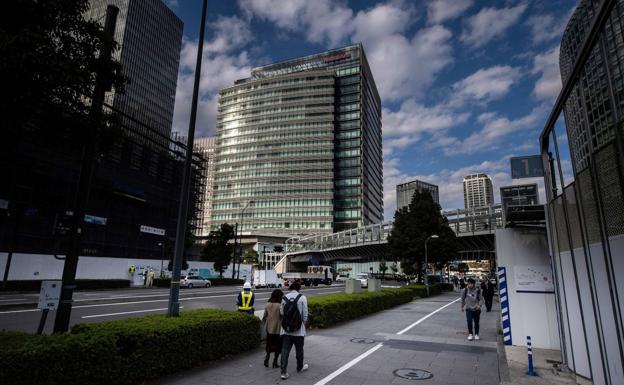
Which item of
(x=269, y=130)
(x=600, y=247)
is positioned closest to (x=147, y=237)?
(x=600, y=247)

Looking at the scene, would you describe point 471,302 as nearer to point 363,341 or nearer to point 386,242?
point 363,341

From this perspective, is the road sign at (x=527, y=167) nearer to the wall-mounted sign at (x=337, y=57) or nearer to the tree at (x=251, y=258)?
the tree at (x=251, y=258)

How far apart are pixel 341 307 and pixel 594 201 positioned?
405 inches

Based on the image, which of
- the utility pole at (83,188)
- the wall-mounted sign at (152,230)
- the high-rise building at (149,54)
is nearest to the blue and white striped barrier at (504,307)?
the utility pole at (83,188)

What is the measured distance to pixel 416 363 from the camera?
8.10 m

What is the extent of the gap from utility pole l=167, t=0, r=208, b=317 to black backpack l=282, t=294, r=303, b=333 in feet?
8.16

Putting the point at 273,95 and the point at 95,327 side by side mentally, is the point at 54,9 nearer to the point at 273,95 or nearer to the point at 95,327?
the point at 95,327

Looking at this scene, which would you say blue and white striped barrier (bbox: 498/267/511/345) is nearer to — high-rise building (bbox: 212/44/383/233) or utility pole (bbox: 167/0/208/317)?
utility pole (bbox: 167/0/208/317)

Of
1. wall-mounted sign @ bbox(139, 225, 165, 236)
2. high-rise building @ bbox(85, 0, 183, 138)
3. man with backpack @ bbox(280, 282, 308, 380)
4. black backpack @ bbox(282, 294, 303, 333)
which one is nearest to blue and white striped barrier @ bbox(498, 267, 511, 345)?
man with backpack @ bbox(280, 282, 308, 380)

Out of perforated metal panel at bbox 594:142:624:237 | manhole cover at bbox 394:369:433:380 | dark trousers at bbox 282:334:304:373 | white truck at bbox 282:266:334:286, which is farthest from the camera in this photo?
white truck at bbox 282:266:334:286

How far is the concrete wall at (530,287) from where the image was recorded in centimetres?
1005

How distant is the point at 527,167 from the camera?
8953 mm

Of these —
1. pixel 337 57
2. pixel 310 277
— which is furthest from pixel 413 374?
pixel 337 57

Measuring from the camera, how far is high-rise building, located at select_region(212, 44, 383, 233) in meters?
111
